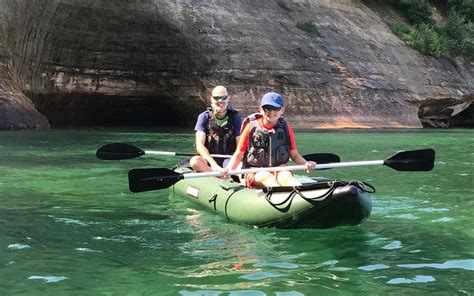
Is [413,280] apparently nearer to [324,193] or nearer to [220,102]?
[324,193]

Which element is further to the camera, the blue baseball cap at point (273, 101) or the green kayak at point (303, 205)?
the blue baseball cap at point (273, 101)

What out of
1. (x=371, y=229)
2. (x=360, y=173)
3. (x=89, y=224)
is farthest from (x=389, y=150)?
(x=89, y=224)

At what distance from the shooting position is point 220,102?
740cm

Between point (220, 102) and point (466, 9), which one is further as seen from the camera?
point (466, 9)

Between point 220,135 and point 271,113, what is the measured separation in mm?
1727

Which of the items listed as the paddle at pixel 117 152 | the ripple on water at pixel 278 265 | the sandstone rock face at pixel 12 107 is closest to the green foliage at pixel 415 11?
the sandstone rock face at pixel 12 107

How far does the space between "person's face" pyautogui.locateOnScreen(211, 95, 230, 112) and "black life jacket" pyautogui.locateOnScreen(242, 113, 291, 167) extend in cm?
94

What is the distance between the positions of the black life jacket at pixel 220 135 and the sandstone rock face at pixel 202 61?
1601cm

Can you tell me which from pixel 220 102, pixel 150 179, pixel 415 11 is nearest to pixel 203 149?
pixel 220 102

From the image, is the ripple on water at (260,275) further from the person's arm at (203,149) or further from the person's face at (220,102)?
the person's face at (220,102)

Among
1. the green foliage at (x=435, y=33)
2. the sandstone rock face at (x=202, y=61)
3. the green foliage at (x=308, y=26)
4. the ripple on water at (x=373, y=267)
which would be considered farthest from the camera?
the green foliage at (x=435, y=33)

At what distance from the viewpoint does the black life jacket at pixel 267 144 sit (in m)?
6.39

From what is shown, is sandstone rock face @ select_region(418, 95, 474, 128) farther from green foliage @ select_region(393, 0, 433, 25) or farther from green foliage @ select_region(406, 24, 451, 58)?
green foliage @ select_region(393, 0, 433, 25)

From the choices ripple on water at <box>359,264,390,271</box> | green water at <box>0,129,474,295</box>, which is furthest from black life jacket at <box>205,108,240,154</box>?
ripple on water at <box>359,264,390,271</box>
